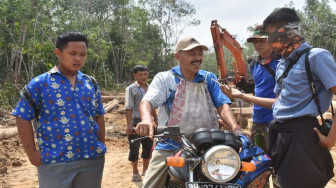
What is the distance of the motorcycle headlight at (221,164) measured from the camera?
4.92ft

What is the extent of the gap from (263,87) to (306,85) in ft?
5.06

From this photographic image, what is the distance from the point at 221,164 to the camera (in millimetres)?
1519

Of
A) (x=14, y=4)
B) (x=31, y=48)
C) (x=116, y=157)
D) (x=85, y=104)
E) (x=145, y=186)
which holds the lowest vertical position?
(x=116, y=157)

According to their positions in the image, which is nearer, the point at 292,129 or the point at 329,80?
the point at 329,80

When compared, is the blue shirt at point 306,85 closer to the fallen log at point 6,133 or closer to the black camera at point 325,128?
the black camera at point 325,128

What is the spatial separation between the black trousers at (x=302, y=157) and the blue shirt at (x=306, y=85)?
0.23 feet

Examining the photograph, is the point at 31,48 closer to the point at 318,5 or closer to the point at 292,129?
the point at 292,129

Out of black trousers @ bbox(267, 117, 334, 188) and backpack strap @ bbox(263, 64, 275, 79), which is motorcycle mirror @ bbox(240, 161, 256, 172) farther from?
backpack strap @ bbox(263, 64, 275, 79)

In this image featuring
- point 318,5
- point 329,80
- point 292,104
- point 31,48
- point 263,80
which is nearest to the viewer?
point 329,80

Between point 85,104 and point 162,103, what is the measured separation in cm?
68

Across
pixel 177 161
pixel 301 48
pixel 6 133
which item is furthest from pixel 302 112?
pixel 6 133

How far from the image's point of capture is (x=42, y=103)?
2.40 m

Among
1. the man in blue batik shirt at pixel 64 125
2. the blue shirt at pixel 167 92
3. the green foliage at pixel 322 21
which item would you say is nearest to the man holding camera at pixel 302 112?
the blue shirt at pixel 167 92

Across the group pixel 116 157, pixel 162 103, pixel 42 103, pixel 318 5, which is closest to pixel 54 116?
pixel 42 103
